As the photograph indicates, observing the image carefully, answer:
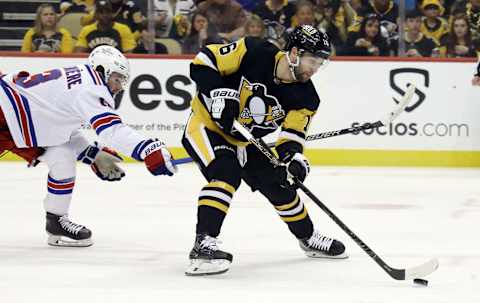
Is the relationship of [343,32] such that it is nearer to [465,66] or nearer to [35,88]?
[465,66]

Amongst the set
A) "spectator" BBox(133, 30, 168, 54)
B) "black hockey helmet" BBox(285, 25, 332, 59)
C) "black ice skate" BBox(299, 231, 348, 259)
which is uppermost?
"black hockey helmet" BBox(285, 25, 332, 59)

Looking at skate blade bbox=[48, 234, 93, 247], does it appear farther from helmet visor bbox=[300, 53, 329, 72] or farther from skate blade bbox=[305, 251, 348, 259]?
helmet visor bbox=[300, 53, 329, 72]

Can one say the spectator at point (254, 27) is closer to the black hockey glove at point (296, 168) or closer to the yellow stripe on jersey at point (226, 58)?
the yellow stripe on jersey at point (226, 58)

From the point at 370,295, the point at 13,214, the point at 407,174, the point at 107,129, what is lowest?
the point at 407,174

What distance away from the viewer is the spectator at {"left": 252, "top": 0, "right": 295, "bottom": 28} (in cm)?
812

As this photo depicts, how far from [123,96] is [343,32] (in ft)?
5.94

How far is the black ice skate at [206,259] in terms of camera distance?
3758mm

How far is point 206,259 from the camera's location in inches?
148

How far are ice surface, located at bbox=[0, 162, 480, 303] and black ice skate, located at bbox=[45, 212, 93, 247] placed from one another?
64 millimetres

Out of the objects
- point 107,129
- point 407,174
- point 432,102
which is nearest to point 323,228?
point 107,129

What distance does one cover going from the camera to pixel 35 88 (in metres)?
4.31

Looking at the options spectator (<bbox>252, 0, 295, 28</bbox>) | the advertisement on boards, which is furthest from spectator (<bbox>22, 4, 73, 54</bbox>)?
spectator (<bbox>252, 0, 295, 28</bbox>)

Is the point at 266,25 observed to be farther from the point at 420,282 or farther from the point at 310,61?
the point at 420,282

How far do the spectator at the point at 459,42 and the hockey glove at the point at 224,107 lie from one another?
14.5 feet
